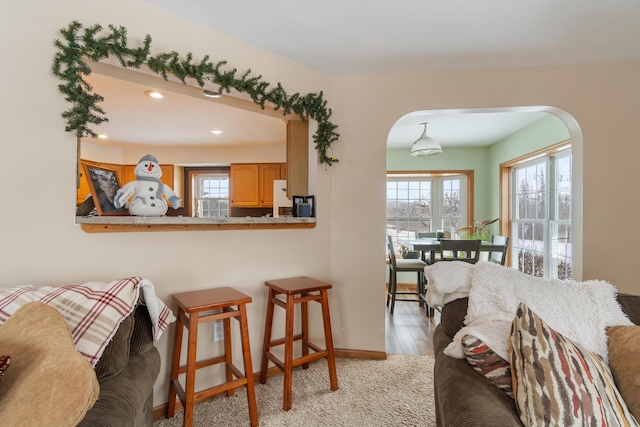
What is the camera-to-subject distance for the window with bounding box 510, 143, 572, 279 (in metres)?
3.24

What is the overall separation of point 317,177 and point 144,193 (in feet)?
3.94

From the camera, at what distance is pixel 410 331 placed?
3078 mm

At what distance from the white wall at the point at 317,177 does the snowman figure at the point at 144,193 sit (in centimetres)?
16

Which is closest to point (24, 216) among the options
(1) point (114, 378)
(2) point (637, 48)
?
(1) point (114, 378)

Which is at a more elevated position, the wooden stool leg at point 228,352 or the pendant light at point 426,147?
the pendant light at point 426,147

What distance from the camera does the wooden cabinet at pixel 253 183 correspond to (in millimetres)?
4957

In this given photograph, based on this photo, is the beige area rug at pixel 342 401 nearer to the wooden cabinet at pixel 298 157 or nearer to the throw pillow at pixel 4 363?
the throw pillow at pixel 4 363

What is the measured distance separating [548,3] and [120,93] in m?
3.19

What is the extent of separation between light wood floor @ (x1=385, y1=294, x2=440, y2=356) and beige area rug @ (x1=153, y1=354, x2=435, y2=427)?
12.4 inches

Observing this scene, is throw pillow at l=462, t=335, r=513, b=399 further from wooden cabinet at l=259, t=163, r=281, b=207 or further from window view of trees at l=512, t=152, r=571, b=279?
wooden cabinet at l=259, t=163, r=281, b=207

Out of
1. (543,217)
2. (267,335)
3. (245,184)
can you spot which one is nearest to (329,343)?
(267,335)

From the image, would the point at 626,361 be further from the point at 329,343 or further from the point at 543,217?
the point at 543,217

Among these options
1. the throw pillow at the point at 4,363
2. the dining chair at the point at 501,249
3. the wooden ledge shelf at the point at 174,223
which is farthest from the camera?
the dining chair at the point at 501,249

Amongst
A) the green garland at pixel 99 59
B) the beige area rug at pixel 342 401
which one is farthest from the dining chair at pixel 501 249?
the green garland at pixel 99 59
